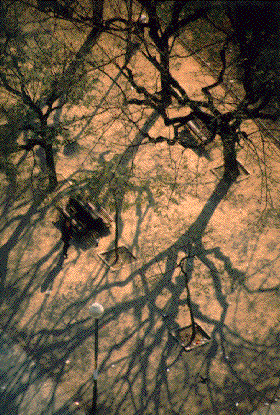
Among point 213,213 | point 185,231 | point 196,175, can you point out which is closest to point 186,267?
point 185,231

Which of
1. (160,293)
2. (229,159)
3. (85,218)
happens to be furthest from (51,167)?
(229,159)

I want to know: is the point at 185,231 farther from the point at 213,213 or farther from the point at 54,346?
the point at 54,346

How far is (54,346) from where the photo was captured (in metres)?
15.2

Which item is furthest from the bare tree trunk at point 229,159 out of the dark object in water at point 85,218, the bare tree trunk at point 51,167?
the bare tree trunk at point 51,167

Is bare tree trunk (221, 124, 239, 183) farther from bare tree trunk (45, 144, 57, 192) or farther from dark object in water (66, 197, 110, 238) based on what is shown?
bare tree trunk (45, 144, 57, 192)

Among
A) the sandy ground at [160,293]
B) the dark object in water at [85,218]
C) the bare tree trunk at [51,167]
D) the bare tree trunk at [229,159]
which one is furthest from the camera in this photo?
the bare tree trunk at [229,159]

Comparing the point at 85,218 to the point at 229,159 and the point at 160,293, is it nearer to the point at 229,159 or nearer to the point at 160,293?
the point at 160,293

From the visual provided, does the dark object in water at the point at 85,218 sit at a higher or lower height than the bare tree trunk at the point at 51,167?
lower

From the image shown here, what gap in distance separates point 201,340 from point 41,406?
466cm

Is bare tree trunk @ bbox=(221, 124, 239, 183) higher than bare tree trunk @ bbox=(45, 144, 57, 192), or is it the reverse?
bare tree trunk @ bbox=(221, 124, 239, 183)

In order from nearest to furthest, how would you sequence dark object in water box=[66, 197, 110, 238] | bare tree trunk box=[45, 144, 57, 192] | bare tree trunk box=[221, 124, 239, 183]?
dark object in water box=[66, 197, 110, 238], bare tree trunk box=[45, 144, 57, 192], bare tree trunk box=[221, 124, 239, 183]

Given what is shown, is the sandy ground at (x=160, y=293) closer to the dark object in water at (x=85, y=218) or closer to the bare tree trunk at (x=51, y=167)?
the bare tree trunk at (x=51, y=167)

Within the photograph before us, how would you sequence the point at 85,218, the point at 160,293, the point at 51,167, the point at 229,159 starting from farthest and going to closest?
1. the point at 229,159
2. the point at 51,167
3. the point at 85,218
4. the point at 160,293

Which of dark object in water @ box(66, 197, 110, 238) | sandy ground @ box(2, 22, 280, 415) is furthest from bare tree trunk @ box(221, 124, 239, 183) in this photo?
dark object in water @ box(66, 197, 110, 238)
